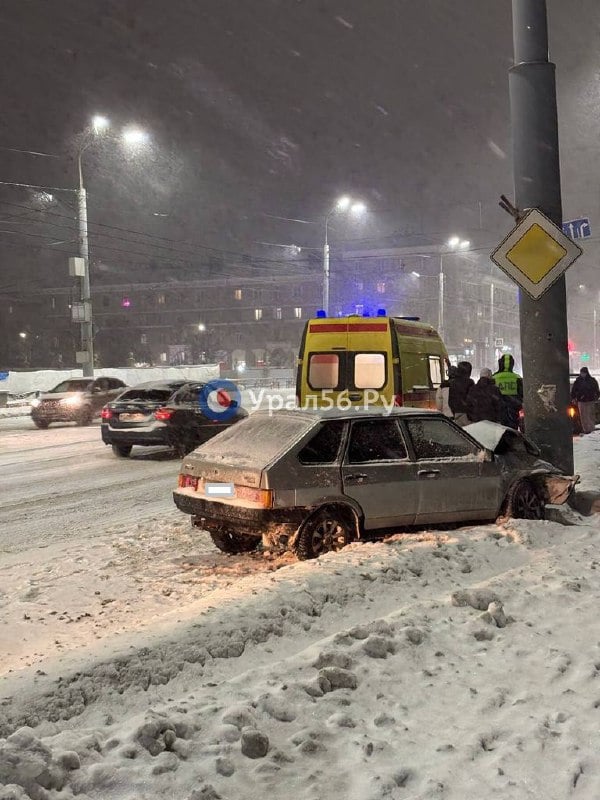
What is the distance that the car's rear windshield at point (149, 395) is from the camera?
13.9 meters

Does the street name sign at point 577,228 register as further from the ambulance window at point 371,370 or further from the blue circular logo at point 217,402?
the blue circular logo at point 217,402

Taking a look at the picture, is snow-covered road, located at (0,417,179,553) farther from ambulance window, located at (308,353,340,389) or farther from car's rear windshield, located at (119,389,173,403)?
ambulance window, located at (308,353,340,389)

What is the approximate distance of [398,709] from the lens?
11.6ft

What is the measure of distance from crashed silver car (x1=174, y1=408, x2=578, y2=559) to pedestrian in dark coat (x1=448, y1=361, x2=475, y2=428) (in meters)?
4.38

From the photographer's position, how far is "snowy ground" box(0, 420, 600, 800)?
2947mm

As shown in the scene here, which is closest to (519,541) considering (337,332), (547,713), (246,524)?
(246,524)

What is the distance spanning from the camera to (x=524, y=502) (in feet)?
24.3

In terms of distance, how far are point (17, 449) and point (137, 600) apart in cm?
1149

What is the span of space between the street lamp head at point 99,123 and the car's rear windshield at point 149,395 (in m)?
13.4

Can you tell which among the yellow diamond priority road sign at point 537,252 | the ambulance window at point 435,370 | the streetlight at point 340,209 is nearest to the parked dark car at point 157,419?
the ambulance window at point 435,370

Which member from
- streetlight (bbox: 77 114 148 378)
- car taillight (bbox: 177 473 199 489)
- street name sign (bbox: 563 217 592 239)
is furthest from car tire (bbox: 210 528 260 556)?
streetlight (bbox: 77 114 148 378)

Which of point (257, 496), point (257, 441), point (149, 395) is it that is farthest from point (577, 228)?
point (149, 395)

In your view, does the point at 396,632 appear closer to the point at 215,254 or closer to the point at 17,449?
the point at 17,449

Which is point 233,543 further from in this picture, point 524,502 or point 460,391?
point 460,391
